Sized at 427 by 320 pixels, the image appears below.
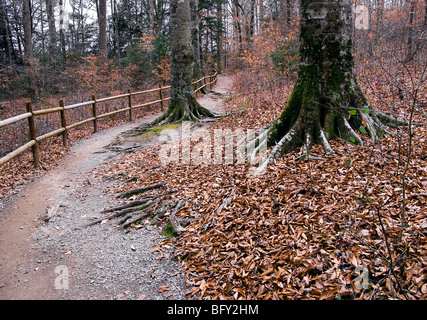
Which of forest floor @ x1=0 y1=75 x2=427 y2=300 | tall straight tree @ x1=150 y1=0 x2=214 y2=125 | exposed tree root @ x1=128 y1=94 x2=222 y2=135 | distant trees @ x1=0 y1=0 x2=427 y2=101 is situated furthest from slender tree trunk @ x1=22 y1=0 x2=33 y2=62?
forest floor @ x1=0 y1=75 x2=427 y2=300

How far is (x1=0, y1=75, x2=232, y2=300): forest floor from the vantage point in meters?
3.13

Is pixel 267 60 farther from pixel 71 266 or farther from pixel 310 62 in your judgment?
pixel 71 266

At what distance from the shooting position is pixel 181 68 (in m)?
9.79

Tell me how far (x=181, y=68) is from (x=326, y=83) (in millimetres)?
6107

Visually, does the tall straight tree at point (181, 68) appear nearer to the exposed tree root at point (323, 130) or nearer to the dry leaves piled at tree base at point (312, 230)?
the exposed tree root at point (323, 130)

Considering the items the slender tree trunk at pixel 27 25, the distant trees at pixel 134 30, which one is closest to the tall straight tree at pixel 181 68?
the distant trees at pixel 134 30

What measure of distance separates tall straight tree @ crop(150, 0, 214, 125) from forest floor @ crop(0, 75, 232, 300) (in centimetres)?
454

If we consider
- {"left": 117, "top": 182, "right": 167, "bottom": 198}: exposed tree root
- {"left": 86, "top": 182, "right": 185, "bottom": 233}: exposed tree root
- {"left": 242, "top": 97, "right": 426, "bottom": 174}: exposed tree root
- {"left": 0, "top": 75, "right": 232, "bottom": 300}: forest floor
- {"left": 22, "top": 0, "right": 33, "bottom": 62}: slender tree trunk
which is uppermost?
{"left": 22, "top": 0, "right": 33, "bottom": 62}: slender tree trunk

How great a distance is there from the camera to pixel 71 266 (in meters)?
Answer: 3.55

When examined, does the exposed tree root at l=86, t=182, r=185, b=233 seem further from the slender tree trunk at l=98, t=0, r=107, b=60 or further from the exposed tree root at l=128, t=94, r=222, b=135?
the slender tree trunk at l=98, t=0, r=107, b=60

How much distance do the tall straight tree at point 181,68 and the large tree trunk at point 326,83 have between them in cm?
523

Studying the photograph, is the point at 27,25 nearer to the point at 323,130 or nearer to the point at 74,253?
the point at 74,253
